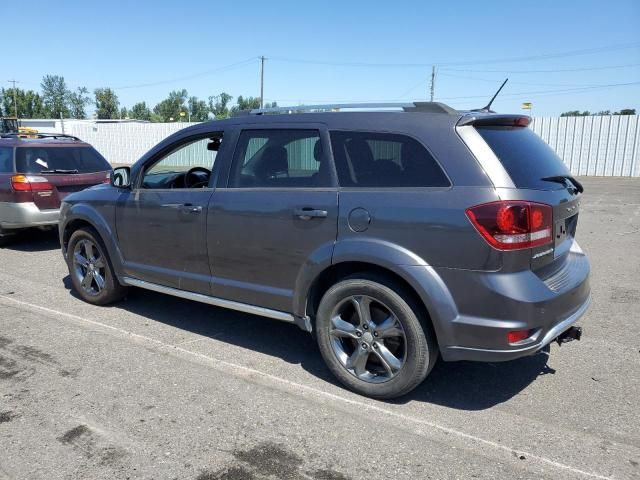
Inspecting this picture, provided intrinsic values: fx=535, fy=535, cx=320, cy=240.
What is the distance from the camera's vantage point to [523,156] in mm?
3416

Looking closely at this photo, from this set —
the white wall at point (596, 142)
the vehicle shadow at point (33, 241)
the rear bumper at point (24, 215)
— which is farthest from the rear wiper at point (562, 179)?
the white wall at point (596, 142)

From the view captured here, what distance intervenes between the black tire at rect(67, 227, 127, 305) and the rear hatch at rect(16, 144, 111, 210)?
2.87 m

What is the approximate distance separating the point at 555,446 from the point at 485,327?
2.47 feet

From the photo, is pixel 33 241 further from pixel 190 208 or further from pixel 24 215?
pixel 190 208

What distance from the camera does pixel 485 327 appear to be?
10.2ft

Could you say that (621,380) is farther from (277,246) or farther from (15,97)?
(15,97)

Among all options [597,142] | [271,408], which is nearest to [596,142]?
[597,142]

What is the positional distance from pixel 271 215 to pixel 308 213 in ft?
1.11

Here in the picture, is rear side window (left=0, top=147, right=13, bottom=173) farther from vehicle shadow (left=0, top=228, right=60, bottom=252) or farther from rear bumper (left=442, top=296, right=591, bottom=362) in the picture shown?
rear bumper (left=442, top=296, right=591, bottom=362)

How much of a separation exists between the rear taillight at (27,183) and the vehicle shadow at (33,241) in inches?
41.4

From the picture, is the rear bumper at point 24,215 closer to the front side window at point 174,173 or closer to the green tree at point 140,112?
the front side window at point 174,173

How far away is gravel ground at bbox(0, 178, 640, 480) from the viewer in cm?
287

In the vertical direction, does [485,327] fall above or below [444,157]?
below

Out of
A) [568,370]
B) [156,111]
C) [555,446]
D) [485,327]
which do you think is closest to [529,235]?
[485,327]
